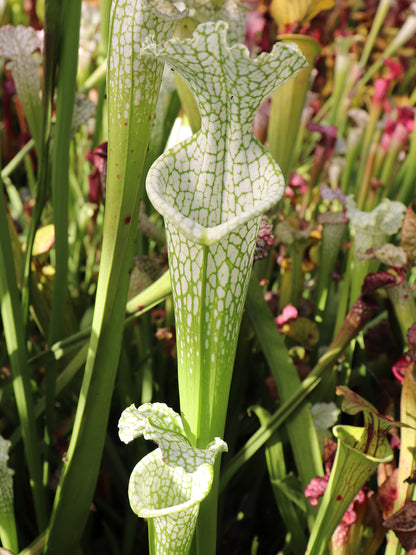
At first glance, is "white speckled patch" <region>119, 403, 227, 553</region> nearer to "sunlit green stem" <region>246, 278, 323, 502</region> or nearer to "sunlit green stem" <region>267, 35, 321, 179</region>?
"sunlit green stem" <region>246, 278, 323, 502</region>

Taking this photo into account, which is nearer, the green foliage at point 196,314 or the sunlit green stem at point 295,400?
the green foliage at point 196,314

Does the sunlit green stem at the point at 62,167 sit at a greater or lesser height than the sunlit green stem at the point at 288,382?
greater

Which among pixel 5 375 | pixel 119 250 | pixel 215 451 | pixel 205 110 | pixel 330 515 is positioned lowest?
pixel 5 375

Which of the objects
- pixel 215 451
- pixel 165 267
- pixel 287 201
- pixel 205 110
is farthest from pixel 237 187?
pixel 287 201

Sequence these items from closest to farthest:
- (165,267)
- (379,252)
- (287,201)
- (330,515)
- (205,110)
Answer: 1. (205,110)
2. (330,515)
3. (379,252)
4. (165,267)
5. (287,201)

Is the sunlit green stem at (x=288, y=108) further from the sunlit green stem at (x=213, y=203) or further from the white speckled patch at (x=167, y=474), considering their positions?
the white speckled patch at (x=167, y=474)

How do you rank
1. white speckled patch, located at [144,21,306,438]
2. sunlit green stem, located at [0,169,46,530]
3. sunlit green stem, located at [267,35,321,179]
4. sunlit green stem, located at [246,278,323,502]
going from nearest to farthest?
white speckled patch, located at [144,21,306,438] → sunlit green stem, located at [0,169,46,530] → sunlit green stem, located at [246,278,323,502] → sunlit green stem, located at [267,35,321,179]

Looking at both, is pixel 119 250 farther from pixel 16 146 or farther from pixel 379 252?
pixel 16 146

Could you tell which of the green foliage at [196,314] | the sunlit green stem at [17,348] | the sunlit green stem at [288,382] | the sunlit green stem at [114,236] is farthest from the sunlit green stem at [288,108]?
the sunlit green stem at [17,348]

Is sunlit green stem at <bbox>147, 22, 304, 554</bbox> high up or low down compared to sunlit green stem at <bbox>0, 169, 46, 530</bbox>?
up

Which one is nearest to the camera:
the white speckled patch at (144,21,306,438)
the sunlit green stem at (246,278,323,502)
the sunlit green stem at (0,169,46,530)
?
the white speckled patch at (144,21,306,438)

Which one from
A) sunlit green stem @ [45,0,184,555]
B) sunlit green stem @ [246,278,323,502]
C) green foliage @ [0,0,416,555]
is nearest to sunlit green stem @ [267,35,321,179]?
green foliage @ [0,0,416,555]
